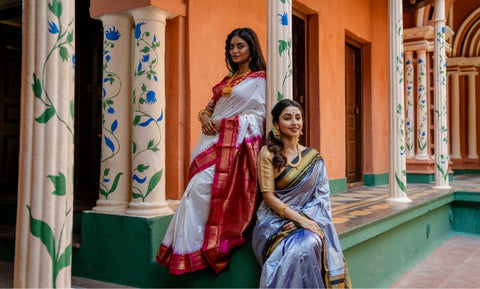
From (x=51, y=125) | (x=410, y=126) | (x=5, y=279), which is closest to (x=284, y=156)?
(x=51, y=125)

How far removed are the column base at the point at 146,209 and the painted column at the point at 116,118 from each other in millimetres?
151

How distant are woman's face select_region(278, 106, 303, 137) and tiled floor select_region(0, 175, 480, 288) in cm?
91

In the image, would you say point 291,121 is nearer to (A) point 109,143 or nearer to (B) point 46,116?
(B) point 46,116

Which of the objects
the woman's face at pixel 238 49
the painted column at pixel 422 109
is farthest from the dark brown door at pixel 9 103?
the painted column at pixel 422 109

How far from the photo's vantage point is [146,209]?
134 inches

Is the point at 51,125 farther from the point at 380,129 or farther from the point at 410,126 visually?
the point at 410,126

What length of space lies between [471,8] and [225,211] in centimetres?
1128

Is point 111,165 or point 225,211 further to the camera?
point 111,165

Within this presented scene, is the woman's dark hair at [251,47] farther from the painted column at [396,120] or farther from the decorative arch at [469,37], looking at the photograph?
the decorative arch at [469,37]

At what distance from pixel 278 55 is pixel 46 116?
1.69 meters

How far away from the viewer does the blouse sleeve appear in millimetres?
2822

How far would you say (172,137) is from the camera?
3.71 metres

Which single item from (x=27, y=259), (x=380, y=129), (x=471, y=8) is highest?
(x=471, y=8)

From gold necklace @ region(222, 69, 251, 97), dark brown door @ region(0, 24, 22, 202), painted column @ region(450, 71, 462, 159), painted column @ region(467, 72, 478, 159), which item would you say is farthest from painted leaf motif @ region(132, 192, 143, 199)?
painted column @ region(467, 72, 478, 159)
